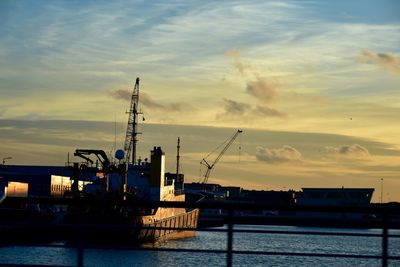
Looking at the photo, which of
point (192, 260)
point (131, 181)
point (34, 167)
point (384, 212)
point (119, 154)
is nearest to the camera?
point (384, 212)

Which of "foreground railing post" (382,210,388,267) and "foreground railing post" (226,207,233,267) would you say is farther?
"foreground railing post" (226,207,233,267)

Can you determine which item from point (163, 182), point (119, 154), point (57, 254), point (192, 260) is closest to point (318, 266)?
point (192, 260)

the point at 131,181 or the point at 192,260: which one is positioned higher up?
the point at 131,181

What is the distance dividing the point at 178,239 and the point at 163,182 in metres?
6.34

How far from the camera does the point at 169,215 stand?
91.8 m

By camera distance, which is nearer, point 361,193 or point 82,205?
point 82,205

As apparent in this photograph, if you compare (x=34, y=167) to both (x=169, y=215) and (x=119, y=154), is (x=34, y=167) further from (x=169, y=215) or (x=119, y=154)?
(x=119, y=154)

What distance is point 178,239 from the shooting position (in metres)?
92.0

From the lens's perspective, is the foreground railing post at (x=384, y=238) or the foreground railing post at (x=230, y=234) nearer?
the foreground railing post at (x=384, y=238)

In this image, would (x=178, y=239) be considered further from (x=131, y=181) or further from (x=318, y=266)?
(x=318, y=266)

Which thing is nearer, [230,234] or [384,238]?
[384,238]

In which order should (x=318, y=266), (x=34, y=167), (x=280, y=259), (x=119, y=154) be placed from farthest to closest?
1. (x=34, y=167)
2. (x=119, y=154)
3. (x=280, y=259)
4. (x=318, y=266)

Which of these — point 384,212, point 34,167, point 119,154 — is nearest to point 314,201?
point 34,167

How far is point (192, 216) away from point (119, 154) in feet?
115
